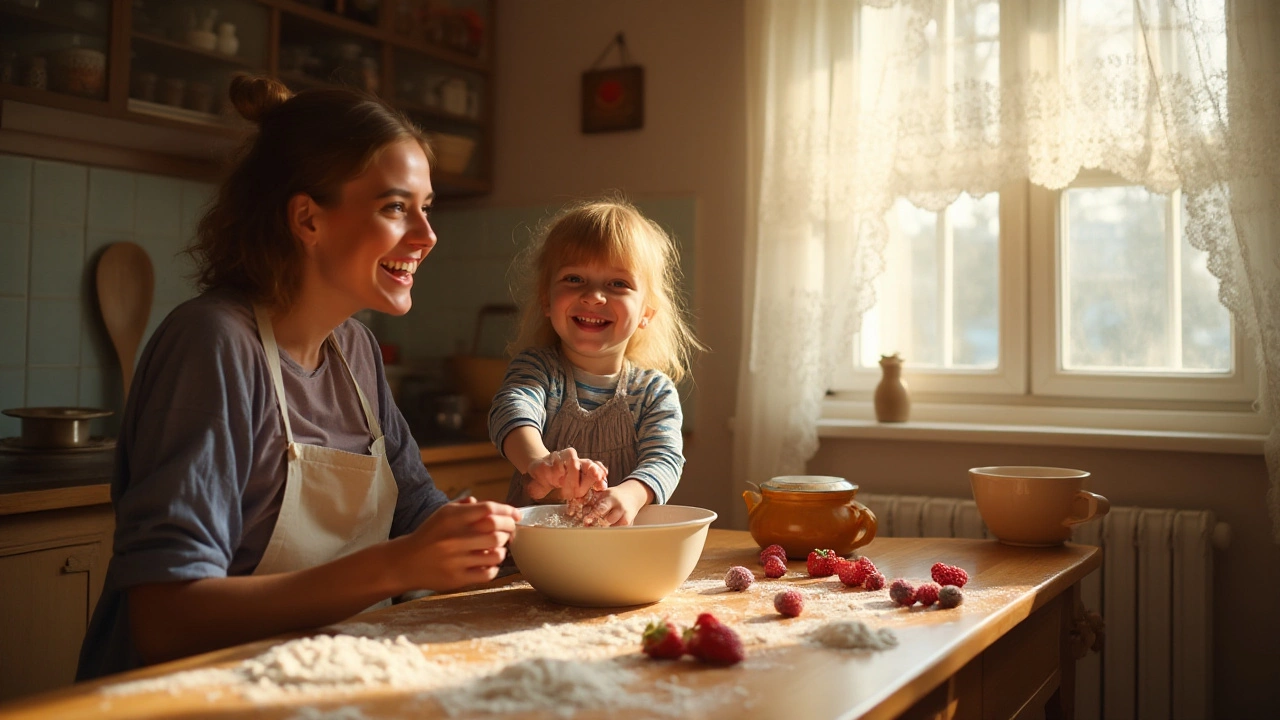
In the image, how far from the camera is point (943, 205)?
97.0 inches

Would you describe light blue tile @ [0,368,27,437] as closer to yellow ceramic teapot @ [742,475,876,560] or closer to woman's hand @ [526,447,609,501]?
woman's hand @ [526,447,609,501]

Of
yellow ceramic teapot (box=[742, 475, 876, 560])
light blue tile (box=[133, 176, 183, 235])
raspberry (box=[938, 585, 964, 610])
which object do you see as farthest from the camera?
light blue tile (box=[133, 176, 183, 235])

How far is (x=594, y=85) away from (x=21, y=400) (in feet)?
5.84

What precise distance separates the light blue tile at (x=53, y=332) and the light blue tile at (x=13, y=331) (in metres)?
0.01

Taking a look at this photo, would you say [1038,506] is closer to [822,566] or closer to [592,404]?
[822,566]

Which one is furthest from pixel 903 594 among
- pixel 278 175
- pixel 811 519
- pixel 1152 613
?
pixel 1152 613

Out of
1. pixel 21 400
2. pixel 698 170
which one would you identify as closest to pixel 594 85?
pixel 698 170

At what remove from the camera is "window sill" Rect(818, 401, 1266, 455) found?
7.43 ft

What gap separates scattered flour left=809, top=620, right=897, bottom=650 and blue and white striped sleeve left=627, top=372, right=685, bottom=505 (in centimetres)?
48

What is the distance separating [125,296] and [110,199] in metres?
0.25

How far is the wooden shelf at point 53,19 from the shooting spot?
6.98 feet

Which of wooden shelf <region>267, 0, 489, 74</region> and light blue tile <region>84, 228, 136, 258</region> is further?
wooden shelf <region>267, 0, 489, 74</region>

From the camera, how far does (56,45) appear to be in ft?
7.18

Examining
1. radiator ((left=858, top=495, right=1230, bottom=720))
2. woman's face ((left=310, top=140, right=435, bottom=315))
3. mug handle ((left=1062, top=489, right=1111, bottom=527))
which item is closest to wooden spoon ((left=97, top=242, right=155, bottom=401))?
woman's face ((left=310, top=140, right=435, bottom=315))
